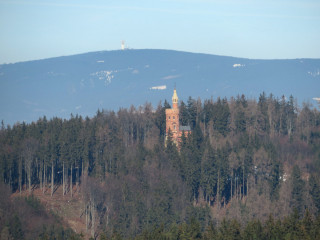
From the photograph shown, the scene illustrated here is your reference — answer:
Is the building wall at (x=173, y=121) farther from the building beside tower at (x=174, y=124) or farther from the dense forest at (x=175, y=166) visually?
the dense forest at (x=175, y=166)

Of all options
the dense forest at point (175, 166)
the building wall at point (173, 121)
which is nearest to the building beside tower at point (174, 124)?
the building wall at point (173, 121)

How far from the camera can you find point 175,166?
8200 cm

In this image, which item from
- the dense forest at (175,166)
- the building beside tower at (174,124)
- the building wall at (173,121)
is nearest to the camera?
the dense forest at (175,166)

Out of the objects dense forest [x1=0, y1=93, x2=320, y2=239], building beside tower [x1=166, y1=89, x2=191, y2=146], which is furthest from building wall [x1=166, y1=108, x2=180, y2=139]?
dense forest [x1=0, y1=93, x2=320, y2=239]

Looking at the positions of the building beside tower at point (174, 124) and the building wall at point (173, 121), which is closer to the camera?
the building beside tower at point (174, 124)

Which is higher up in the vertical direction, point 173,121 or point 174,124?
point 173,121

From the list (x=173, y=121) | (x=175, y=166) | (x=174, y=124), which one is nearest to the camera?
(x=175, y=166)

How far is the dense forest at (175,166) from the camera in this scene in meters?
72.5

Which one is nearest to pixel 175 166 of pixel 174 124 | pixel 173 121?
pixel 174 124

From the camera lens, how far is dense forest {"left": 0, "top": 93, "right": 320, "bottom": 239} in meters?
72.5

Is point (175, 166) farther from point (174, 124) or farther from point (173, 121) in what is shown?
point (173, 121)

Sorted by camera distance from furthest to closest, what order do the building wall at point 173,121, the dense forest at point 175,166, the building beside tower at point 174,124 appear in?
the building wall at point 173,121 < the building beside tower at point 174,124 < the dense forest at point 175,166

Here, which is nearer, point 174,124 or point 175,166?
point 175,166

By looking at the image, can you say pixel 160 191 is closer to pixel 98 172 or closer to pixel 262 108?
pixel 98 172
